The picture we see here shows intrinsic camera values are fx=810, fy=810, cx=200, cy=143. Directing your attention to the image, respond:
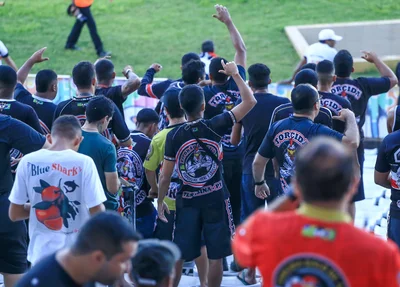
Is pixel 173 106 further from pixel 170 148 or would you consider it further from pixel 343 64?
pixel 343 64

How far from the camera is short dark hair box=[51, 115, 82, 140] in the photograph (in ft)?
19.2

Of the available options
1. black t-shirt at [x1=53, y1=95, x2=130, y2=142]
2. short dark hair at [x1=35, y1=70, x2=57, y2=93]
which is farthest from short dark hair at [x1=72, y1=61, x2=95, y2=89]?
short dark hair at [x1=35, y1=70, x2=57, y2=93]

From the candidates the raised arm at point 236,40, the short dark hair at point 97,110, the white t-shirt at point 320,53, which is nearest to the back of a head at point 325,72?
the raised arm at point 236,40

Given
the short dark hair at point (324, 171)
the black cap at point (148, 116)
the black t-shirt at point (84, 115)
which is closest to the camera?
the short dark hair at point (324, 171)

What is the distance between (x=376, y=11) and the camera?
2339 centimetres

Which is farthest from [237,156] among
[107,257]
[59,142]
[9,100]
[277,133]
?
[107,257]

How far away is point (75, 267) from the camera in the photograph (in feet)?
13.1

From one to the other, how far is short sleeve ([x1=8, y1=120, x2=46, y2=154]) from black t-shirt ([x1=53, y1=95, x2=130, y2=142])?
113cm

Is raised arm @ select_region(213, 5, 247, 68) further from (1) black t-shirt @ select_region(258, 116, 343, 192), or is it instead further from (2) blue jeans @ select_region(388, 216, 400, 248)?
(2) blue jeans @ select_region(388, 216, 400, 248)

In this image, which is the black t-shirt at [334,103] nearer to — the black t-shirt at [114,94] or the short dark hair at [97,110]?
the black t-shirt at [114,94]

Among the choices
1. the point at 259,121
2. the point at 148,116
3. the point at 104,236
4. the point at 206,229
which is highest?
the point at 104,236

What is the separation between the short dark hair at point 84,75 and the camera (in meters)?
7.80

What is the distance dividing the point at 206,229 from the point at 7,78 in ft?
7.55

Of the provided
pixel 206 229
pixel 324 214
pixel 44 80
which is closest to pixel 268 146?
pixel 206 229
